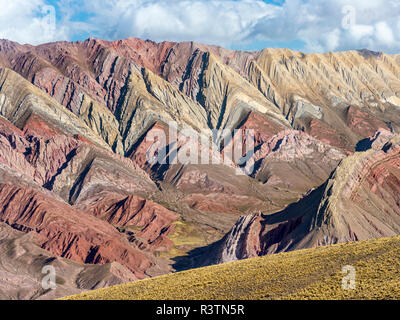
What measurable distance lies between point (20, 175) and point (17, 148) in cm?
3635

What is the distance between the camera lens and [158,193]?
170625mm

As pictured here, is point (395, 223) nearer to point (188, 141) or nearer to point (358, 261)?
point (358, 261)

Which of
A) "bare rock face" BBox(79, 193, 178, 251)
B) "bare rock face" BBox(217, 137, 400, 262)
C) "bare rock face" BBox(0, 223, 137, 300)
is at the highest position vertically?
"bare rock face" BBox(79, 193, 178, 251)

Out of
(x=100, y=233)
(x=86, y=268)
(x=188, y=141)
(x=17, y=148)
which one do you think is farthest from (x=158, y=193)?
(x=86, y=268)

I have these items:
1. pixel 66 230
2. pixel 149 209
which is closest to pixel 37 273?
pixel 66 230

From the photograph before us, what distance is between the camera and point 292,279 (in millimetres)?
44250

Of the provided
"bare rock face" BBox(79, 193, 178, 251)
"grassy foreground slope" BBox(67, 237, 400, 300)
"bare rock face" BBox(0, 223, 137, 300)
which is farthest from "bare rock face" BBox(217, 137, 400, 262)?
"bare rock face" BBox(79, 193, 178, 251)

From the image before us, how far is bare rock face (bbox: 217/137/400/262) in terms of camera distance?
3270 inches

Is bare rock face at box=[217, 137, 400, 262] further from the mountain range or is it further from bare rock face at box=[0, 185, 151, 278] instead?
bare rock face at box=[0, 185, 151, 278]

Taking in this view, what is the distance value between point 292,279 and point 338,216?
41.8 metres

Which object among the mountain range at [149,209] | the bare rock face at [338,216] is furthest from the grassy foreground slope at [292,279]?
the mountain range at [149,209]

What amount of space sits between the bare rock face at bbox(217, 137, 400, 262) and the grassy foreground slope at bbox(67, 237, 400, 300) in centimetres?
2766

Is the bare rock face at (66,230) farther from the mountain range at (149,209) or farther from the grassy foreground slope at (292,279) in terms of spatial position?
the grassy foreground slope at (292,279)

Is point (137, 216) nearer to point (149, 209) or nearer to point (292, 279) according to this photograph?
point (149, 209)
